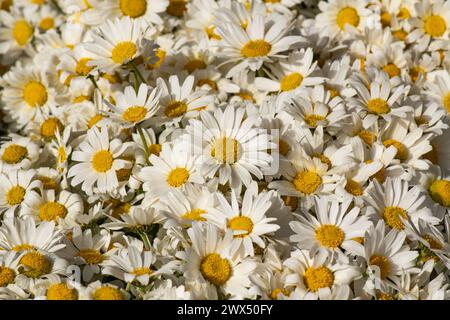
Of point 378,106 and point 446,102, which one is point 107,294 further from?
point 446,102

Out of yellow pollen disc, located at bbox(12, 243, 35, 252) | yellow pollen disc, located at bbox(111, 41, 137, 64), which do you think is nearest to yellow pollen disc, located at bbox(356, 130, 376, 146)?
yellow pollen disc, located at bbox(111, 41, 137, 64)

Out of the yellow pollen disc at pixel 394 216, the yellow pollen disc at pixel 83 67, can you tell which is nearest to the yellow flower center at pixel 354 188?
the yellow pollen disc at pixel 394 216

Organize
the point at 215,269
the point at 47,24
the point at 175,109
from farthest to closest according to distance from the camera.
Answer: the point at 47,24 < the point at 175,109 < the point at 215,269

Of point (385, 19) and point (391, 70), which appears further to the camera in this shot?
point (385, 19)

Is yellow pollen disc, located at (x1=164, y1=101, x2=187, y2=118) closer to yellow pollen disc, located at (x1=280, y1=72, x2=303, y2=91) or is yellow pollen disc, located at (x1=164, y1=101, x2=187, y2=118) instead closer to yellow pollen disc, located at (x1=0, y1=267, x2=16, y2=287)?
yellow pollen disc, located at (x1=280, y1=72, x2=303, y2=91)

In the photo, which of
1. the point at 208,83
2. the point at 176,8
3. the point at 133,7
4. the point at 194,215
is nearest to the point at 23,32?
the point at 133,7

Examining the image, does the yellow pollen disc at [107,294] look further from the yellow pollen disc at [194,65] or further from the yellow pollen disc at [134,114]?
the yellow pollen disc at [194,65]
